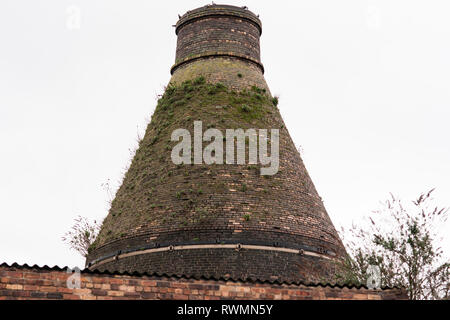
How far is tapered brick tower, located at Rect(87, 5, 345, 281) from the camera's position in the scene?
46.0ft

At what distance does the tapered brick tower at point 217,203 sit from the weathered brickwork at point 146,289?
272 centimetres

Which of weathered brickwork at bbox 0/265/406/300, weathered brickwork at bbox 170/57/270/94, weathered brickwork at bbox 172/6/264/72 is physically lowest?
weathered brickwork at bbox 0/265/406/300

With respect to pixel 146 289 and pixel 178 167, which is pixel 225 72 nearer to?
pixel 178 167

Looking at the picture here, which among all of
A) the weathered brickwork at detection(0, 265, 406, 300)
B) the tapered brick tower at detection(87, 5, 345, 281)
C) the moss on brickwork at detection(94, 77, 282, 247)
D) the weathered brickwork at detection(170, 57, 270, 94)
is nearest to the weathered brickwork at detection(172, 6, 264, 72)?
the tapered brick tower at detection(87, 5, 345, 281)

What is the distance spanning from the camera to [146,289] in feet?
34.3

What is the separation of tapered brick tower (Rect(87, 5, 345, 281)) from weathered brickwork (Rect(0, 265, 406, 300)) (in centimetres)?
272

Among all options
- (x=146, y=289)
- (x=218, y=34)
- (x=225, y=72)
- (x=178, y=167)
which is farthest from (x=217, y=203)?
(x=218, y=34)

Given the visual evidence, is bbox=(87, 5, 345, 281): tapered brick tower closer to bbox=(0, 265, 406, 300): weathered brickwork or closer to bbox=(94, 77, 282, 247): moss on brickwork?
bbox=(94, 77, 282, 247): moss on brickwork

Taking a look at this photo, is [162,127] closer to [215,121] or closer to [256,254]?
[215,121]

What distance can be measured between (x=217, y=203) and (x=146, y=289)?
4.64 m

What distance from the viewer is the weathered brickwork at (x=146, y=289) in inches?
385

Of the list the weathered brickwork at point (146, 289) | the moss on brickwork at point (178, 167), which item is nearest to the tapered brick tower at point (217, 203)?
the moss on brickwork at point (178, 167)

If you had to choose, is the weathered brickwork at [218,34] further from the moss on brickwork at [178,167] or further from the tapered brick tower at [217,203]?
the moss on brickwork at [178,167]
